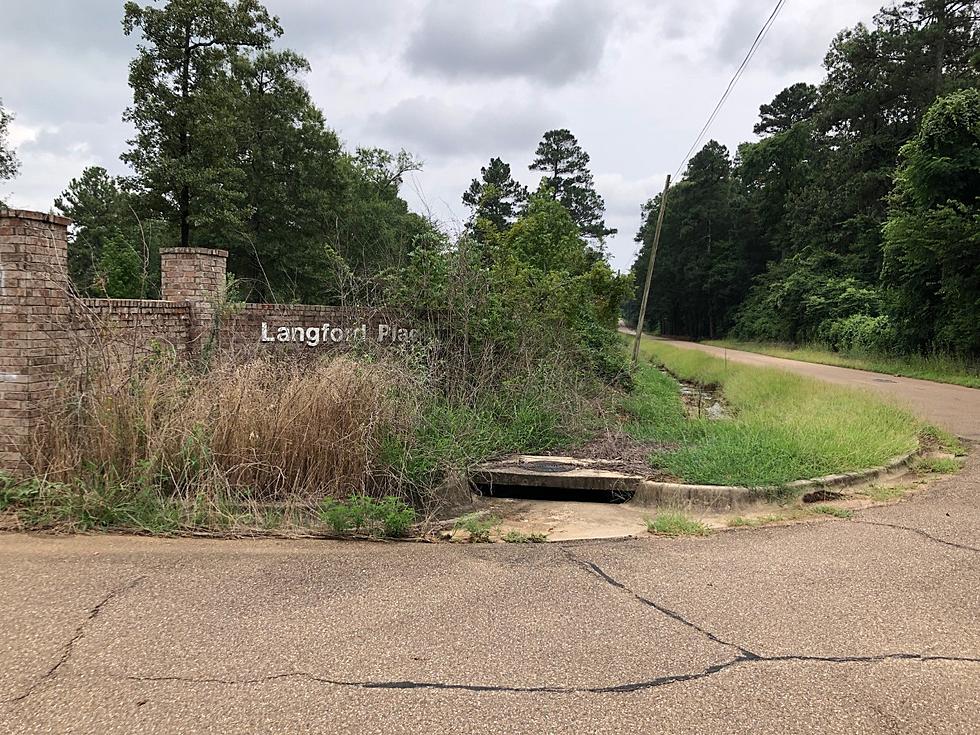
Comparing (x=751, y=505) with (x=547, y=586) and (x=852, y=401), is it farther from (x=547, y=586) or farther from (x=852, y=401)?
(x=852, y=401)

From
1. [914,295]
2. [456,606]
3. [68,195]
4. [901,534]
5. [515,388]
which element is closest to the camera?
[456,606]

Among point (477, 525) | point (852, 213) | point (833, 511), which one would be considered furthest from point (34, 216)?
point (852, 213)

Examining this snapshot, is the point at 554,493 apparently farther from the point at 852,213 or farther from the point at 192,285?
the point at 852,213

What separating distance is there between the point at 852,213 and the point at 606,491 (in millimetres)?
43942

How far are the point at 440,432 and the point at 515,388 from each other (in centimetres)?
215

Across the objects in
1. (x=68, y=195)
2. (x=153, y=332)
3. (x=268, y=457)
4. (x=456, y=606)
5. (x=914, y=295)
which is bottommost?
(x=456, y=606)

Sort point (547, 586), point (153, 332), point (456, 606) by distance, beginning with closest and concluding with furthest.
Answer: point (456, 606) → point (547, 586) → point (153, 332)

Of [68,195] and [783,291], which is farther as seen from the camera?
[68,195]

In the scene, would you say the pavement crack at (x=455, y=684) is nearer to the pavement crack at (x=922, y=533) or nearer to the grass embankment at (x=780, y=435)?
the pavement crack at (x=922, y=533)

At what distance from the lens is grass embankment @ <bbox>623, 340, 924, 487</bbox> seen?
20.4 feet

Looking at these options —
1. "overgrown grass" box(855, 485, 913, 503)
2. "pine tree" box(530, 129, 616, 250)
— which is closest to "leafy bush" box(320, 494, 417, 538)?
"overgrown grass" box(855, 485, 913, 503)

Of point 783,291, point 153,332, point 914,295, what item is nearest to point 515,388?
point 153,332

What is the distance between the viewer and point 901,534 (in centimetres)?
484

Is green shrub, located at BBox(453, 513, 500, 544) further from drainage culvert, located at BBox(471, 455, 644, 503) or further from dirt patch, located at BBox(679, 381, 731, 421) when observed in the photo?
dirt patch, located at BBox(679, 381, 731, 421)
